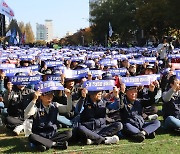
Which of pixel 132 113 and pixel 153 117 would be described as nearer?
pixel 132 113

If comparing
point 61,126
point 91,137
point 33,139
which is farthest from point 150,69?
point 33,139

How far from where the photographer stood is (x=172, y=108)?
30.0 ft

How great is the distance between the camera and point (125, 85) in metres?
8.91

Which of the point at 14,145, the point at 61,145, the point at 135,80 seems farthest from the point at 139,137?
the point at 14,145

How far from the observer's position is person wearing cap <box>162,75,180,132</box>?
29.1 feet

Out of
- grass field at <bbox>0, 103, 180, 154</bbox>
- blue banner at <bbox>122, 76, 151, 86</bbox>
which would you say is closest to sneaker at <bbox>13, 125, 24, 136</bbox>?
grass field at <bbox>0, 103, 180, 154</bbox>

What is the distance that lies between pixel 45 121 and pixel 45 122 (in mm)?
19

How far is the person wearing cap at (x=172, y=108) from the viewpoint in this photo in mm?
8867

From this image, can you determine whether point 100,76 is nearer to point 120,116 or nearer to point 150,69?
point 150,69

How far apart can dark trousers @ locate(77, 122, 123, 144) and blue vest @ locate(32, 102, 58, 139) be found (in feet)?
1.73

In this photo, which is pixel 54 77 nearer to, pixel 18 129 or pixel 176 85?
pixel 18 129

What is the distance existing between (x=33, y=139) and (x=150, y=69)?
4.88 metres

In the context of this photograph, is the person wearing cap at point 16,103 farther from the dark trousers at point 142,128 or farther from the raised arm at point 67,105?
the dark trousers at point 142,128

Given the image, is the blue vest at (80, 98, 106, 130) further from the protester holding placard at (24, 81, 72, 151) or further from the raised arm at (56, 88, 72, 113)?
the protester holding placard at (24, 81, 72, 151)
